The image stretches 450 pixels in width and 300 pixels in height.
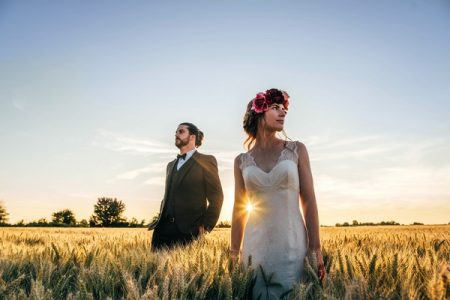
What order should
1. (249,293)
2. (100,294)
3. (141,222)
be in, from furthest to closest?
1. (141,222)
2. (249,293)
3. (100,294)

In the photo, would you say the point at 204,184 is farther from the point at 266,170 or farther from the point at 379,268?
the point at 379,268

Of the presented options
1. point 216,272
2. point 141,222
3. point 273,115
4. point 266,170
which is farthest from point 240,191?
point 141,222

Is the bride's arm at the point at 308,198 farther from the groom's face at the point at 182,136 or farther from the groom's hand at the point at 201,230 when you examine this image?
the groom's face at the point at 182,136

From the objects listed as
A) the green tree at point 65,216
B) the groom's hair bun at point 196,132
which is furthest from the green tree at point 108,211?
the groom's hair bun at point 196,132

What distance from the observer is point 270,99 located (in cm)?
318

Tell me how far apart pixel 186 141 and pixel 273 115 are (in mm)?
2638

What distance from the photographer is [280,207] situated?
2.96 metres

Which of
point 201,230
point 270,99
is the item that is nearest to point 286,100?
point 270,99

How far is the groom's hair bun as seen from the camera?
571cm

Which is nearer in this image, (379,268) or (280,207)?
(379,268)

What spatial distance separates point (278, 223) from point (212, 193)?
2.49 m

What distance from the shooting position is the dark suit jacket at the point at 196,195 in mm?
5211

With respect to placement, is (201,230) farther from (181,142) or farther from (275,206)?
(275,206)

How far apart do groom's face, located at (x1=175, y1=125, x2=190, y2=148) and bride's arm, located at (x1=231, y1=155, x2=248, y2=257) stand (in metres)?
2.28
